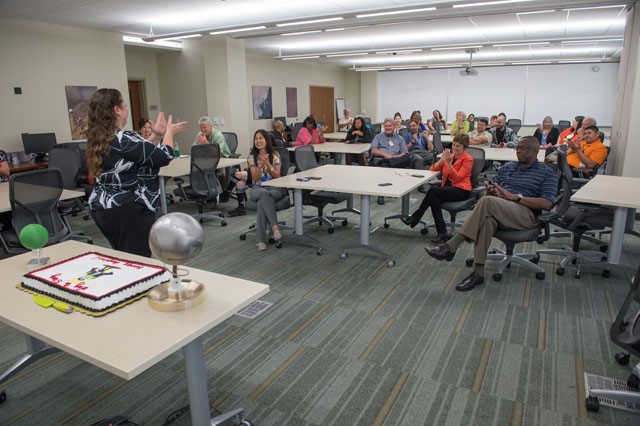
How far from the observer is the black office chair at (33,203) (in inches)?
132

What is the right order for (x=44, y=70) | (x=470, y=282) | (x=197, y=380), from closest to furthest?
(x=197, y=380)
(x=470, y=282)
(x=44, y=70)

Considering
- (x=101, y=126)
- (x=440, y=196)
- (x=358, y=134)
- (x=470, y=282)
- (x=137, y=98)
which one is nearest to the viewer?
(x=101, y=126)

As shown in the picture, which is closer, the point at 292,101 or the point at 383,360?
the point at 383,360

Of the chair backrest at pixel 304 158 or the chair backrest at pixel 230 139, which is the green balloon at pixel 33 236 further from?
the chair backrest at pixel 230 139

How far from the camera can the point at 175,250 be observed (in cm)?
148

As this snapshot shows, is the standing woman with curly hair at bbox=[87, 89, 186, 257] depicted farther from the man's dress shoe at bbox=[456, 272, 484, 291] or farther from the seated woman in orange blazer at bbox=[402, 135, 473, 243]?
the seated woman in orange blazer at bbox=[402, 135, 473, 243]

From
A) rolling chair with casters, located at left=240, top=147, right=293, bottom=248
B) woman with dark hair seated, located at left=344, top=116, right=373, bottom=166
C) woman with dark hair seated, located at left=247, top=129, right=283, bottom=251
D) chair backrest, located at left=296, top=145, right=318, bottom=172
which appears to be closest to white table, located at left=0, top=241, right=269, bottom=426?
woman with dark hair seated, located at left=247, top=129, right=283, bottom=251

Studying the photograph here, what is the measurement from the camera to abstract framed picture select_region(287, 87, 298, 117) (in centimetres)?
1334

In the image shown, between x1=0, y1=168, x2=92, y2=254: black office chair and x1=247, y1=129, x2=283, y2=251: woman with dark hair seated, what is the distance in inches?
69.2

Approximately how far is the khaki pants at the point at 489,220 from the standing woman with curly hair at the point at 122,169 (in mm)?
2267

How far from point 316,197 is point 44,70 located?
17.2 feet

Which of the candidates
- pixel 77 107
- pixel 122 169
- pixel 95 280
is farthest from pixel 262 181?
pixel 77 107

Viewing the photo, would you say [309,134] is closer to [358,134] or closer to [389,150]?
[358,134]

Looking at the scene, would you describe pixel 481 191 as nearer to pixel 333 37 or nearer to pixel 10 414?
pixel 10 414
